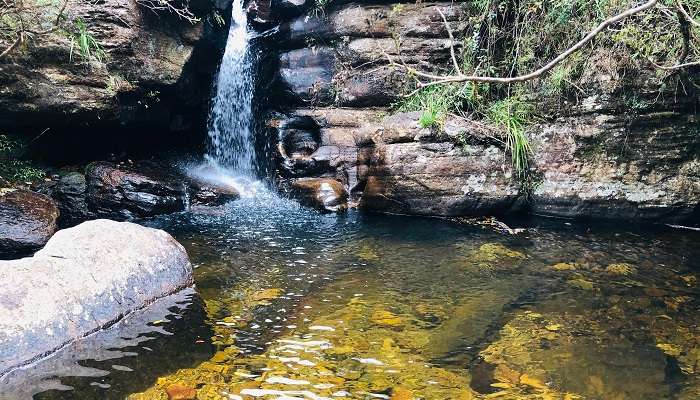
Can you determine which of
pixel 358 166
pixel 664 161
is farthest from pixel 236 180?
pixel 664 161

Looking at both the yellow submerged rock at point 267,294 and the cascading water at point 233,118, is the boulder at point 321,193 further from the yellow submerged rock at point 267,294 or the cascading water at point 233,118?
the yellow submerged rock at point 267,294

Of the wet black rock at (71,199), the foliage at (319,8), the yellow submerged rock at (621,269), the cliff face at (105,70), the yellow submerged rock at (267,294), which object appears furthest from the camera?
the foliage at (319,8)

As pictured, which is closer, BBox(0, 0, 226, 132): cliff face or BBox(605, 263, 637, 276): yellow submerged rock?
BBox(605, 263, 637, 276): yellow submerged rock

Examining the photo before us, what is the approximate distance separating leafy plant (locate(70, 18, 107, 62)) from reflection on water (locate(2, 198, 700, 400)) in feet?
8.10

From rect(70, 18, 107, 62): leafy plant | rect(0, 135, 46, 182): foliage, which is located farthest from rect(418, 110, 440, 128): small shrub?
rect(0, 135, 46, 182): foliage

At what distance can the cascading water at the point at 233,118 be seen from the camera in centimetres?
915

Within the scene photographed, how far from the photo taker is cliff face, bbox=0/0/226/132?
6.21m

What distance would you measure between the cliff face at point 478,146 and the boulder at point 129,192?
1.78 metres

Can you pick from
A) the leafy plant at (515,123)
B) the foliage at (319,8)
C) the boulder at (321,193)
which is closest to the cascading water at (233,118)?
the foliage at (319,8)

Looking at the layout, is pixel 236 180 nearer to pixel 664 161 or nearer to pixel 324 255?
pixel 324 255

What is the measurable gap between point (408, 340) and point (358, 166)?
424 cm

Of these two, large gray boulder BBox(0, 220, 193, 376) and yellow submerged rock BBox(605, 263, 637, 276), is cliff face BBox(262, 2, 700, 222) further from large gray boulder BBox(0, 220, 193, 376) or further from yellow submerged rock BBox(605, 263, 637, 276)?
large gray boulder BBox(0, 220, 193, 376)

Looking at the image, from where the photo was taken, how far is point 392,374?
321 centimetres

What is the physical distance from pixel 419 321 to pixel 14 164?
19.5 feet
